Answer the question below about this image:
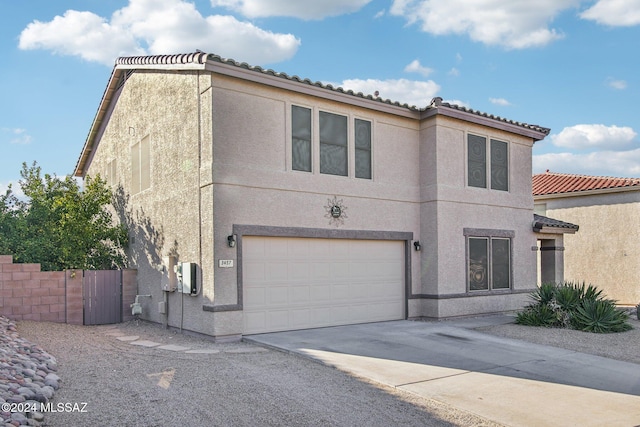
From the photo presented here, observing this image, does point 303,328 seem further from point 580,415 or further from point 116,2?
point 116,2

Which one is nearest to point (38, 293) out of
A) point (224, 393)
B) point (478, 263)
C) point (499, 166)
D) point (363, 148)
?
point (224, 393)

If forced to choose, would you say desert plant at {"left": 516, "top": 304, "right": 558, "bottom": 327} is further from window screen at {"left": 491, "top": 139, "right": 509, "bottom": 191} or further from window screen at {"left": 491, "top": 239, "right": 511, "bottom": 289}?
window screen at {"left": 491, "top": 139, "right": 509, "bottom": 191}

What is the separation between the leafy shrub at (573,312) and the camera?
41.8 ft

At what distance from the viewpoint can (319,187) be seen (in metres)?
12.4

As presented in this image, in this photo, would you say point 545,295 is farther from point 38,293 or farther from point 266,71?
point 38,293

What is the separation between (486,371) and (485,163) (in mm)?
8332

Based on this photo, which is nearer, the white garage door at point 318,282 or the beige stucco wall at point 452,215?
the white garage door at point 318,282

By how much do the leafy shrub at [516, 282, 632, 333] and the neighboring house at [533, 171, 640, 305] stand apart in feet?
26.1

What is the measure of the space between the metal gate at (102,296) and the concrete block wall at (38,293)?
17cm

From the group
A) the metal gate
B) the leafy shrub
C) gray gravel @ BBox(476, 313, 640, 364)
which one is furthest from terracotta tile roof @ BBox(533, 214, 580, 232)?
the metal gate

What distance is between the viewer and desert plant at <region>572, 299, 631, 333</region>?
12.6 m

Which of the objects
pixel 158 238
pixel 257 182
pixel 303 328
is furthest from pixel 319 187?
pixel 158 238

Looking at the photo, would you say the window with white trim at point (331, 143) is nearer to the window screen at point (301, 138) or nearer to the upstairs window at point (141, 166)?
the window screen at point (301, 138)

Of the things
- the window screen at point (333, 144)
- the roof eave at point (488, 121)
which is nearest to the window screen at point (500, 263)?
the roof eave at point (488, 121)
